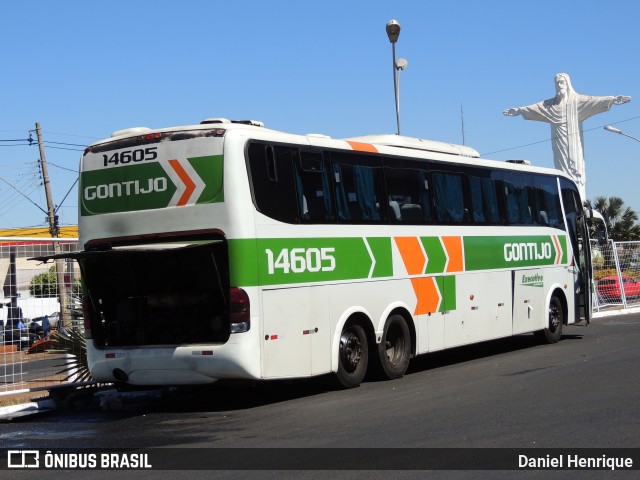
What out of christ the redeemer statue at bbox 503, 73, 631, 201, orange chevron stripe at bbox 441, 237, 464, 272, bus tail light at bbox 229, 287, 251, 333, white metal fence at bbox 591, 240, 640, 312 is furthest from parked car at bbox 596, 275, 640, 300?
christ the redeemer statue at bbox 503, 73, 631, 201

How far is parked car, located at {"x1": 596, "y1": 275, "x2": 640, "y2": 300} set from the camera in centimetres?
3022

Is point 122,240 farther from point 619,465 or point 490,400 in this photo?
point 619,465

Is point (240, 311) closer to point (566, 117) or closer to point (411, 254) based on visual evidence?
point (411, 254)

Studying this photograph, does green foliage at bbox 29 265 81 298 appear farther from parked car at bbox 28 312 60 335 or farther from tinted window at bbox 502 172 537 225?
tinted window at bbox 502 172 537 225

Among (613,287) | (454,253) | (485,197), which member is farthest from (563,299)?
(613,287)

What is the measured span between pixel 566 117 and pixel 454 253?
1627 inches

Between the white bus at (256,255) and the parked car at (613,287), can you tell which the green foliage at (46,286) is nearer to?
the white bus at (256,255)

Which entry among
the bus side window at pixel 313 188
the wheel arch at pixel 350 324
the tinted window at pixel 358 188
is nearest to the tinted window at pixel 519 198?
the tinted window at pixel 358 188

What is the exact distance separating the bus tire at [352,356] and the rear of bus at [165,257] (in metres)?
2.07

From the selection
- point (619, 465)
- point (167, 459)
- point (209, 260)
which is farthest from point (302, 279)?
point (619, 465)

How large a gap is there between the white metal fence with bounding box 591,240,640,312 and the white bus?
49.7ft

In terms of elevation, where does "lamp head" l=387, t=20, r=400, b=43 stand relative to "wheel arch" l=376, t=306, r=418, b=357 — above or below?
above

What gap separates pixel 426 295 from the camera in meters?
15.4

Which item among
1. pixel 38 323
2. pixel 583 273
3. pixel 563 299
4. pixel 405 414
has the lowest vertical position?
pixel 405 414
